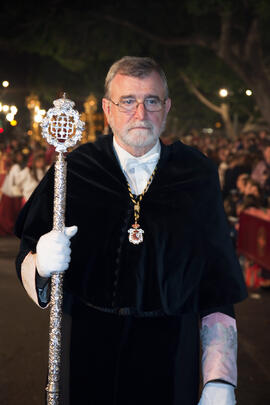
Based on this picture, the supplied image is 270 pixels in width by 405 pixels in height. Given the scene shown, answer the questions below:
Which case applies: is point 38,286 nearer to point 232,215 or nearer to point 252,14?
point 232,215

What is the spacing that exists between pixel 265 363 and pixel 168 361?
3.95 metres

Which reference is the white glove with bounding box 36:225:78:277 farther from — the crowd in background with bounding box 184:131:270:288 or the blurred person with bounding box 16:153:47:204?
the blurred person with bounding box 16:153:47:204

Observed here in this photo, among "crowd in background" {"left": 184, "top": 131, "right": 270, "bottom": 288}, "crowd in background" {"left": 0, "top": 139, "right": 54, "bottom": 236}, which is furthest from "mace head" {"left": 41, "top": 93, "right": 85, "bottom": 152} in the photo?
"crowd in background" {"left": 0, "top": 139, "right": 54, "bottom": 236}

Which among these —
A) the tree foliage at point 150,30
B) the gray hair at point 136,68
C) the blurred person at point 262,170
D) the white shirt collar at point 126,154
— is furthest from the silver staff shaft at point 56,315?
the tree foliage at point 150,30

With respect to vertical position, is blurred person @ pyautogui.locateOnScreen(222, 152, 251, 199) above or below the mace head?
below

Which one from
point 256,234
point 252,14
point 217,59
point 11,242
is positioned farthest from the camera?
point 217,59

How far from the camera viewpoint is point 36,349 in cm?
664

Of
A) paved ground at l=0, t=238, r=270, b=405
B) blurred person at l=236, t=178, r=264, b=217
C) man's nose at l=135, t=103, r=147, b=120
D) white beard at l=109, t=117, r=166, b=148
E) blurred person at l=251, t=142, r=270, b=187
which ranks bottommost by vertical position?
paved ground at l=0, t=238, r=270, b=405

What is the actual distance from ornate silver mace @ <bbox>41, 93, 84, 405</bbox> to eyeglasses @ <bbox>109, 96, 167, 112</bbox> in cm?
32

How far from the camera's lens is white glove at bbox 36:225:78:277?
8.36 feet

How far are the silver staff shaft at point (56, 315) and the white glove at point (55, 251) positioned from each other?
4 cm

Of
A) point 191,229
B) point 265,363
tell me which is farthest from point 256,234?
point 191,229

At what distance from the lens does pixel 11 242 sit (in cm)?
1353

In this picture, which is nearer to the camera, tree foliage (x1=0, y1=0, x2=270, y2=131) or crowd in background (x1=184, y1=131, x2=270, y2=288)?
crowd in background (x1=184, y1=131, x2=270, y2=288)
